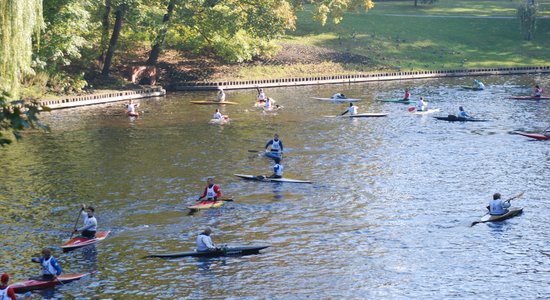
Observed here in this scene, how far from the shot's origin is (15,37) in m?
66.3

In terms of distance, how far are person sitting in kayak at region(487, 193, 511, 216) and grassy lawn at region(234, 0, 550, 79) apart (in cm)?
6352

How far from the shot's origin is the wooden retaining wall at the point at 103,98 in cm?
8512

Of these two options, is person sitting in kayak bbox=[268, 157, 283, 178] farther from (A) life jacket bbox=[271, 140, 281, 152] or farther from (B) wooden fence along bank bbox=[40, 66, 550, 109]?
(B) wooden fence along bank bbox=[40, 66, 550, 109]

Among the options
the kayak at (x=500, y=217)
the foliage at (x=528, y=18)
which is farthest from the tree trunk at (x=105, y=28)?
the foliage at (x=528, y=18)

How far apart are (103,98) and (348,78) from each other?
33562 millimetres

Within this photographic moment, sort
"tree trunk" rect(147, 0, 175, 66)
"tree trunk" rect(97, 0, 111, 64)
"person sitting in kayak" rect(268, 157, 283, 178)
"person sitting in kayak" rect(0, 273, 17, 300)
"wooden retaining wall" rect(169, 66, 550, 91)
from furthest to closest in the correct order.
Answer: "wooden retaining wall" rect(169, 66, 550, 91), "tree trunk" rect(147, 0, 175, 66), "tree trunk" rect(97, 0, 111, 64), "person sitting in kayak" rect(268, 157, 283, 178), "person sitting in kayak" rect(0, 273, 17, 300)

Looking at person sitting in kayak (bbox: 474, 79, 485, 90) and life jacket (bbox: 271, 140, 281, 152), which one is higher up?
person sitting in kayak (bbox: 474, 79, 485, 90)

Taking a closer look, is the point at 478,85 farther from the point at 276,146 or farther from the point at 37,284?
the point at 37,284

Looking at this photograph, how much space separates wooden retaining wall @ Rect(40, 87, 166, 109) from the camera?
279ft

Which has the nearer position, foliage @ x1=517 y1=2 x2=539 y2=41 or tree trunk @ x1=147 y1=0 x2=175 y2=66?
tree trunk @ x1=147 y1=0 x2=175 y2=66

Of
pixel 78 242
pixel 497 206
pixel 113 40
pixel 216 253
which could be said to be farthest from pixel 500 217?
pixel 113 40

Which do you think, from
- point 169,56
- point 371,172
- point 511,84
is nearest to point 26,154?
point 371,172

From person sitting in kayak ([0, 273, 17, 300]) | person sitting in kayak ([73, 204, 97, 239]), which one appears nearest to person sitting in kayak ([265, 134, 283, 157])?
person sitting in kayak ([73, 204, 97, 239])

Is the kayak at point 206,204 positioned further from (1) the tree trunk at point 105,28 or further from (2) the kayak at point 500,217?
(1) the tree trunk at point 105,28
